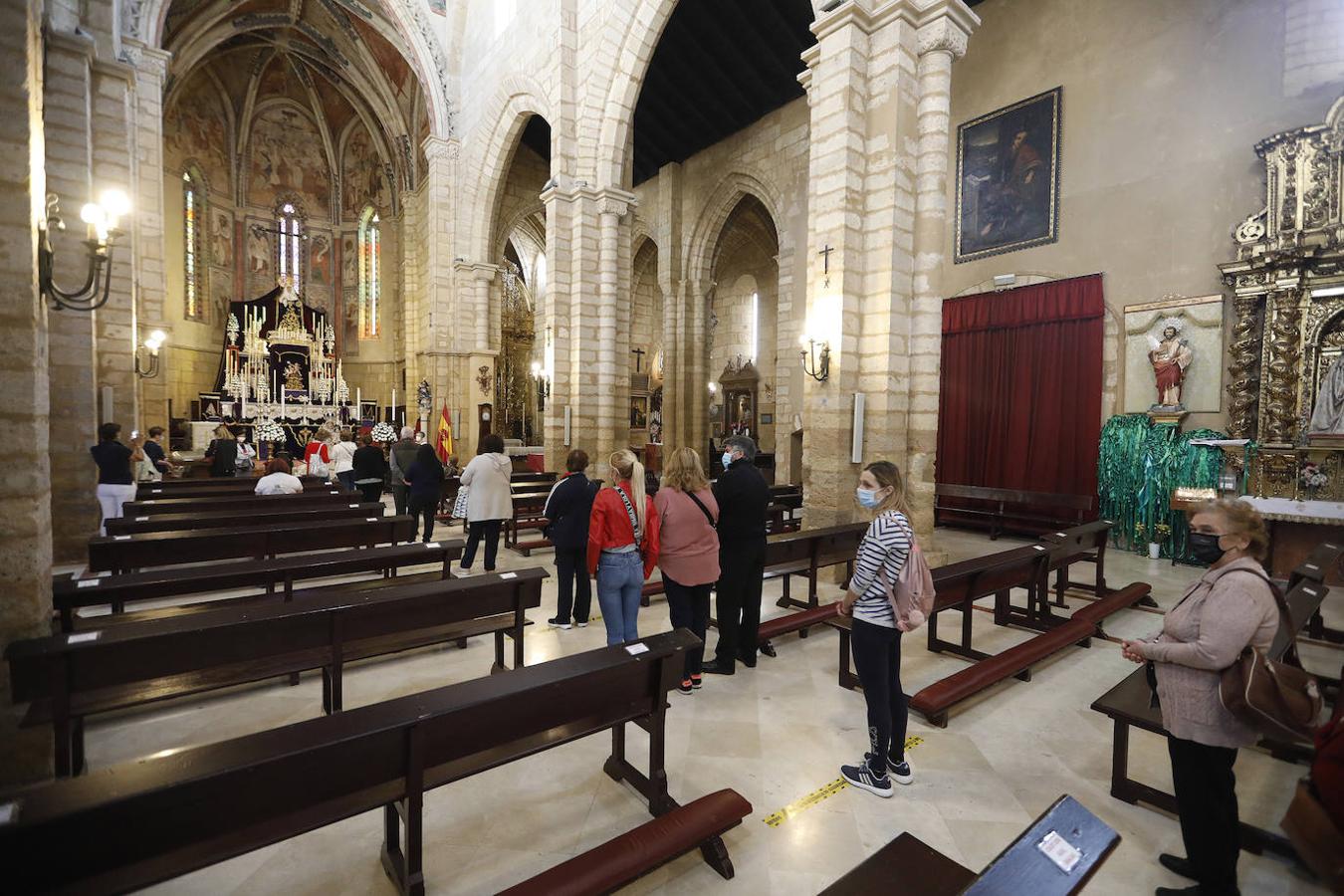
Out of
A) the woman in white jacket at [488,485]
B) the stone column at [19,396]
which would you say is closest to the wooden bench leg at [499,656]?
the woman in white jacket at [488,485]

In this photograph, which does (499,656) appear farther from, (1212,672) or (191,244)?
(191,244)

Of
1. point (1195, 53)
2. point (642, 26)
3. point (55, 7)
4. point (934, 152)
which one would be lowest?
point (934, 152)

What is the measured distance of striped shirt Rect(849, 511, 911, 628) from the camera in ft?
8.73

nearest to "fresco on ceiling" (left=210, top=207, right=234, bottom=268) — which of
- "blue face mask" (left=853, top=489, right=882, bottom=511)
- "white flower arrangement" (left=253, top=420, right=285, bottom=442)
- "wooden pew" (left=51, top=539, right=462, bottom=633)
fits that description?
"white flower arrangement" (left=253, top=420, right=285, bottom=442)

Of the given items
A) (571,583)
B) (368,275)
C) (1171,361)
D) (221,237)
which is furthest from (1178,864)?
(221,237)

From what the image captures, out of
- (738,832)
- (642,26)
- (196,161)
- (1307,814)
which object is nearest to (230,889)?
(738,832)

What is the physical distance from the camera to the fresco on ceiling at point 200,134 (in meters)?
18.7

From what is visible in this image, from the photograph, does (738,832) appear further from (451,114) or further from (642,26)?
(451,114)

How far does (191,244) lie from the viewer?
19.4 m

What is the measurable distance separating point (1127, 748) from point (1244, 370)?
24.3 ft

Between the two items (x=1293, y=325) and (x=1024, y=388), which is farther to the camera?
(x=1024, y=388)

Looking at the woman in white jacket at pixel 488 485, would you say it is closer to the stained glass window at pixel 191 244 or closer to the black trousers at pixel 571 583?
the black trousers at pixel 571 583

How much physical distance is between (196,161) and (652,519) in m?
23.8

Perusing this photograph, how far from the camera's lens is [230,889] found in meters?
2.28
